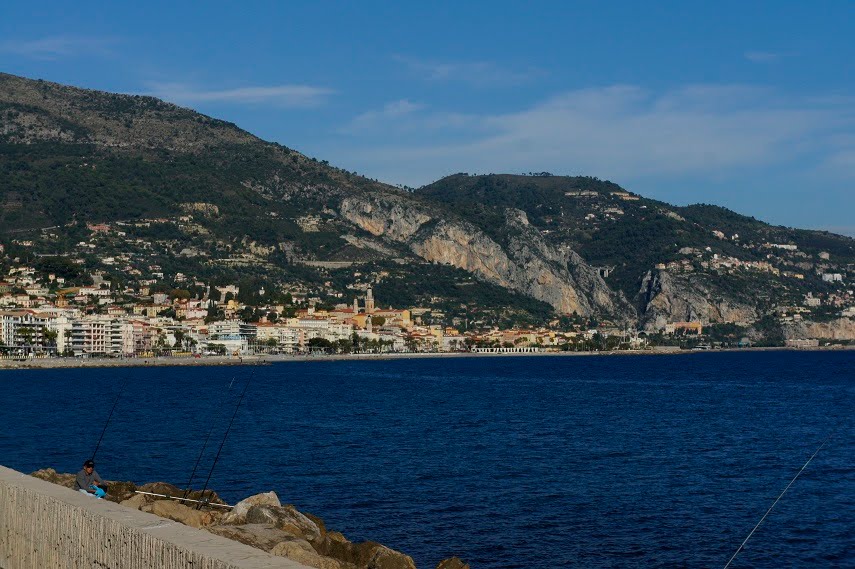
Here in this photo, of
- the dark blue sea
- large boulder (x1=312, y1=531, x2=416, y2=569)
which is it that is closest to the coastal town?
the dark blue sea

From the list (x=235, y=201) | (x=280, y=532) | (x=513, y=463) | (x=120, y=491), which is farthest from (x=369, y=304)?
(x=280, y=532)

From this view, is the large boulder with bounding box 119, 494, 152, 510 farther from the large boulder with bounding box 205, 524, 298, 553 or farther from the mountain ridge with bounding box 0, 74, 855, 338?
the mountain ridge with bounding box 0, 74, 855, 338

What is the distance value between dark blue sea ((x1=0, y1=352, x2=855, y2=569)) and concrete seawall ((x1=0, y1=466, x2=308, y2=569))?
6987 millimetres

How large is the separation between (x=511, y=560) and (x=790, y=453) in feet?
53.1

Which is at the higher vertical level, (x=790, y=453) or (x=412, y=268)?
(x=412, y=268)

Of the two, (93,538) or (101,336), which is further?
(101,336)

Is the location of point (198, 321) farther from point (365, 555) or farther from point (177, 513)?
point (365, 555)

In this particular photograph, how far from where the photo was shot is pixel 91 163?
166875mm

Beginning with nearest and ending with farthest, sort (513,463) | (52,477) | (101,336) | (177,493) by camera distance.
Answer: (177,493) → (52,477) → (513,463) → (101,336)

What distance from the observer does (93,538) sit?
8641 mm

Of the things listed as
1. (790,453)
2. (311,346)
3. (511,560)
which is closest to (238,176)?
(311,346)

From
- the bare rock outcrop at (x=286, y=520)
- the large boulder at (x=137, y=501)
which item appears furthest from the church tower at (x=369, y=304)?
the bare rock outcrop at (x=286, y=520)

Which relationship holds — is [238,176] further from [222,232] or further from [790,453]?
[790,453]

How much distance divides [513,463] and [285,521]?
13.4 metres
